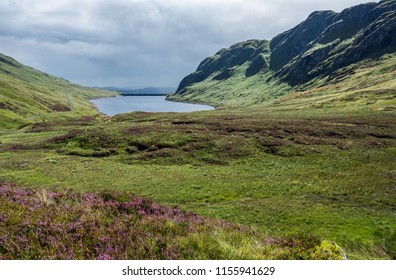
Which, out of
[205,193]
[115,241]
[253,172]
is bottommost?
[253,172]

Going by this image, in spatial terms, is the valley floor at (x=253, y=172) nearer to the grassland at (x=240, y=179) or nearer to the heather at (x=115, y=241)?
the grassland at (x=240, y=179)

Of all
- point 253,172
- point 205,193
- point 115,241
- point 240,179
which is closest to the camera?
point 115,241

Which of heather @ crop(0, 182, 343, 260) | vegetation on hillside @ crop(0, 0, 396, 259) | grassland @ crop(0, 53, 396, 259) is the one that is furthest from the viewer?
grassland @ crop(0, 53, 396, 259)

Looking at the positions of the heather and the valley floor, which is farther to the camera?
the valley floor

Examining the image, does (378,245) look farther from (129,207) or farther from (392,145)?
(392,145)

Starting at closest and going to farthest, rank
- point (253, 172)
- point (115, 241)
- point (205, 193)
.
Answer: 1. point (115, 241)
2. point (205, 193)
3. point (253, 172)

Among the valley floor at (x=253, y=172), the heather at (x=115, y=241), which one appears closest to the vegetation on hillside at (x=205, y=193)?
the heather at (x=115, y=241)

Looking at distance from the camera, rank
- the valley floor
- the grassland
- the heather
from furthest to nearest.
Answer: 1. the valley floor
2. the grassland
3. the heather

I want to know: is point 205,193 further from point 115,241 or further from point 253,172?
point 115,241

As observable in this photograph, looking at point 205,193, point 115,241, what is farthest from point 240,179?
point 115,241

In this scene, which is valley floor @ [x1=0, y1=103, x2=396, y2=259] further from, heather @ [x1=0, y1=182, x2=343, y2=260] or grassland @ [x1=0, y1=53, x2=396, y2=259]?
heather @ [x1=0, y1=182, x2=343, y2=260]

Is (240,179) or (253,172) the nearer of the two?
(240,179)

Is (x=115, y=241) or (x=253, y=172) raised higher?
(x=115, y=241)

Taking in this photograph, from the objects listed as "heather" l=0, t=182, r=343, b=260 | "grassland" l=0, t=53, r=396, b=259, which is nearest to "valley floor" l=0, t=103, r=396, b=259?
"grassland" l=0, t=53, r=396, b=259
